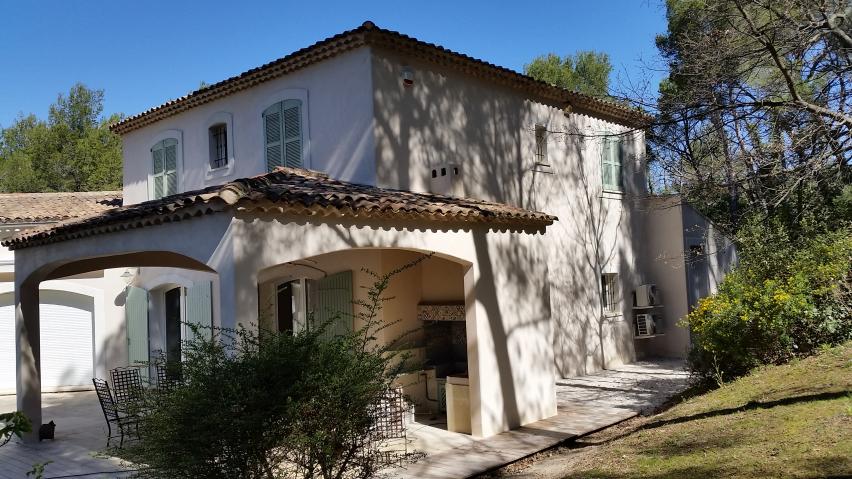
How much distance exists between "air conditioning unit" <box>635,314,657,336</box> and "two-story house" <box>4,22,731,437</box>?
160mm

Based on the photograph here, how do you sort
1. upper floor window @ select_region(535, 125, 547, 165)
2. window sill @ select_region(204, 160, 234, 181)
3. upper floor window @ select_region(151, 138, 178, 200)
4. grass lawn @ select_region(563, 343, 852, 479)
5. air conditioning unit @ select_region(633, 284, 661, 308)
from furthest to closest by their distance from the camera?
air conditioning unit @ select_region(633, 284, 661, 308)
upper floor window @ select_region(151, 138, 178, 200)
upper floor window @ select_region(535, 125, 547, 165)
window sill @ select_region(204, 160, 234, 181)
grass lawn @ select_region(563, 343, 852, 479)

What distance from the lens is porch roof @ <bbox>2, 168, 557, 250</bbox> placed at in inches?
294

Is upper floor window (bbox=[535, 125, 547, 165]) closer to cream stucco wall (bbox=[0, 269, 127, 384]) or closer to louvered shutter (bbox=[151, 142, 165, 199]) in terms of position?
louvered shutter (bbox=[151, 142, 165, 199])

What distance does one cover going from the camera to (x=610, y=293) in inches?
689

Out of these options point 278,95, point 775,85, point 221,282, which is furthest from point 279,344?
point 775,85

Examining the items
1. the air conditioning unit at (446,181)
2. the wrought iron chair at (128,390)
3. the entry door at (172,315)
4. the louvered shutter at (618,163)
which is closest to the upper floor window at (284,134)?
the air conditioning unit at (446,181)

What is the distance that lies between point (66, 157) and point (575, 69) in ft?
74.2

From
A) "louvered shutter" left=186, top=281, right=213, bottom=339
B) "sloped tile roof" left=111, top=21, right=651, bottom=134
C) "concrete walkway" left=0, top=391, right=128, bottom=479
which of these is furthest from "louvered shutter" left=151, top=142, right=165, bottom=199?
"concrete walkway" left=0, top=391, right=128, bottom=479

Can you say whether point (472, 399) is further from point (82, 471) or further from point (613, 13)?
point (613, 13)

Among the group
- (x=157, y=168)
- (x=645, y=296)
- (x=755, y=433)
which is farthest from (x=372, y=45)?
(x=645, y=296)

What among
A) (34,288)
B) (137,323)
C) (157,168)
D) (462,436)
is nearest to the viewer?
(462,436)

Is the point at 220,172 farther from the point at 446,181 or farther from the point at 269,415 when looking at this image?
the point at 269,415

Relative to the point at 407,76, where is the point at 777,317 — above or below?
below

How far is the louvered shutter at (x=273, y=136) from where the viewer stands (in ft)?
42.7
